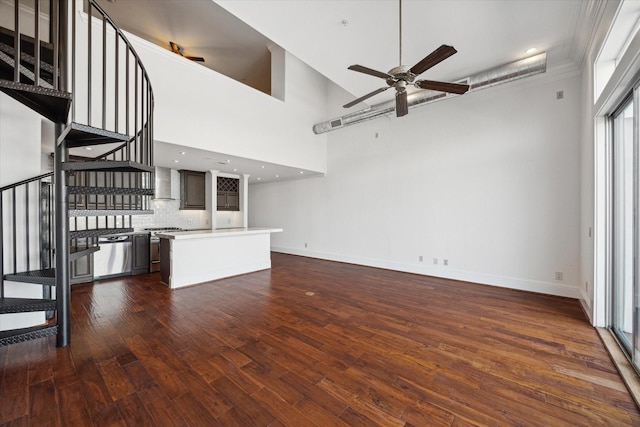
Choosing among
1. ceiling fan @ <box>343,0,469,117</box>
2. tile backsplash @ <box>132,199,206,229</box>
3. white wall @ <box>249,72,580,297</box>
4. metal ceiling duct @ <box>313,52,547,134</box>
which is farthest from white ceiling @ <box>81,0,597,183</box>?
tile backsplash @ <box>132,199,206,229</box>

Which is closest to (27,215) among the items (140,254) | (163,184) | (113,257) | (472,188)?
(113,257)

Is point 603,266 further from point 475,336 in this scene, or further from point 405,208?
point 405,208

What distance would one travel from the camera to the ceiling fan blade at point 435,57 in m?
2.08

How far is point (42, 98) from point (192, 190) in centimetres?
502

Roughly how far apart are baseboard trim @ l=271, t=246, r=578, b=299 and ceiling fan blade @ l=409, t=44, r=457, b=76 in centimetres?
381

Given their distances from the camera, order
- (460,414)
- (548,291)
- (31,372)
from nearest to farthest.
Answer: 1. (460,414)
2. (31,372)
3. (548,291)

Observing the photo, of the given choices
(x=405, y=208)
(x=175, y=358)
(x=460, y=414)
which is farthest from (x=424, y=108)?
(x=175, y=358)

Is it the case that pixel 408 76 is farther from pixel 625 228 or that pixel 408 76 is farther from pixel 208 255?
pixel 208 255

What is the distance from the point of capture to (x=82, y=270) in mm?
4609

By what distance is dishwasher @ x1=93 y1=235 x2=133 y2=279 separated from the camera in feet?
15.8

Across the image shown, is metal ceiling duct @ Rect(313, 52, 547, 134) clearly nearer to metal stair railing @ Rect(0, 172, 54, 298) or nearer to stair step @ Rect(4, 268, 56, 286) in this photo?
metal stair railing @ Rect(0, 172, 54, 298)

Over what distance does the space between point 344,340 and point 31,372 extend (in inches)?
103

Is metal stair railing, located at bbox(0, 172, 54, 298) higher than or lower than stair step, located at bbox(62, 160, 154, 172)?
lower

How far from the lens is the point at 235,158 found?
5.18 meters
